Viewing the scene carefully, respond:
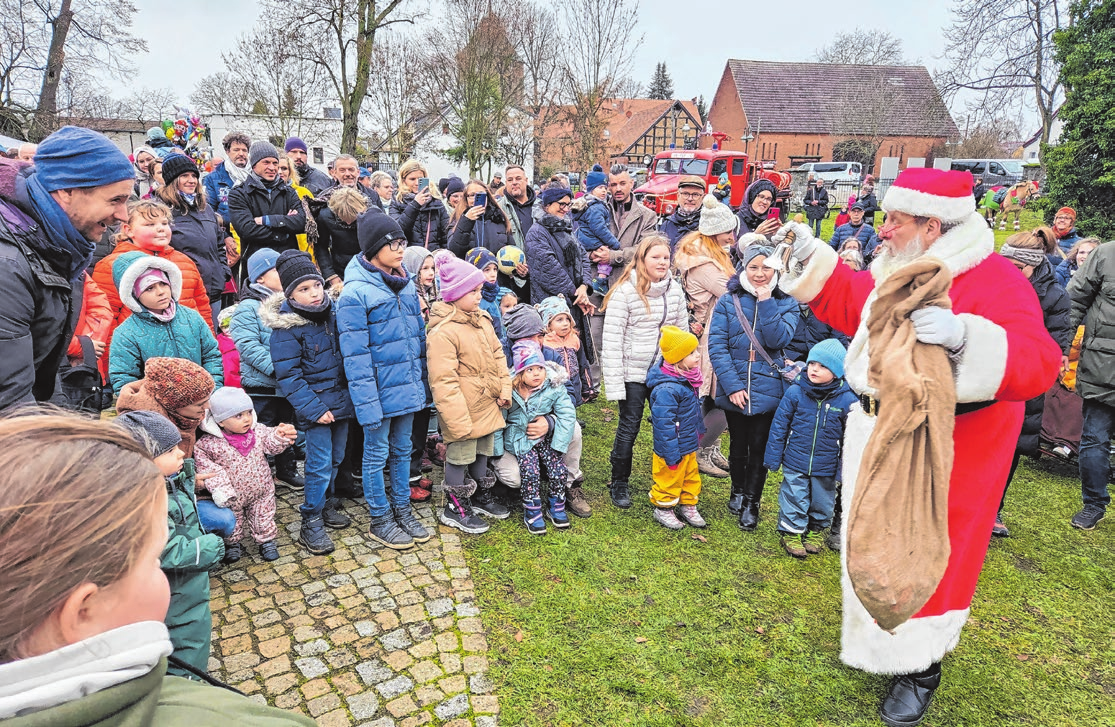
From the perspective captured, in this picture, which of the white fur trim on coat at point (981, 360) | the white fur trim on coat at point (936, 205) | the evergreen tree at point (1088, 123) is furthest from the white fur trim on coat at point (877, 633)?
the evergreen tree at point (1088, 123)

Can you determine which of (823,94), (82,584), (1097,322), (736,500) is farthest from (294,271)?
(823,94)

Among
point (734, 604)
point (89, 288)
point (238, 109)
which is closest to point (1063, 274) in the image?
point (734, 604)

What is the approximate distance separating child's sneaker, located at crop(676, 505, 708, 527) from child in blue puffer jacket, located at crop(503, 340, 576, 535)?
33.8 inches

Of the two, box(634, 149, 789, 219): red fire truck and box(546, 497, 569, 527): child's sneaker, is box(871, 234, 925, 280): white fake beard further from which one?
box(634, 149, 789, 219): red fire truck

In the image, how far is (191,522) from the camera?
2801mm

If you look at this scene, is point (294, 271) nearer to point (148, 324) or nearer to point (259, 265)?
point (148, 324)

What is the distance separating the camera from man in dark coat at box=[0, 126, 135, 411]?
2027 mm

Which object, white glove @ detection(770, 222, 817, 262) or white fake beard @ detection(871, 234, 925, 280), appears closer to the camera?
white fake beard @ detection(871, 234, 925, 280)

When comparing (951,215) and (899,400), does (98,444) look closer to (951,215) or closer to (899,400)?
(899,400)

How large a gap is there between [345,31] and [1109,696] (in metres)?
20.2

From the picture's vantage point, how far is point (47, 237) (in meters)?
2.21

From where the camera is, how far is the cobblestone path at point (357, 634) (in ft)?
9.59

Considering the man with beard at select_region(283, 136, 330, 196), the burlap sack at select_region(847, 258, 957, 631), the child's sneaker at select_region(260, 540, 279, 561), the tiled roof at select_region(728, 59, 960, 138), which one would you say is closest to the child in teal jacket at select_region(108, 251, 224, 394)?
the child's sneaker at select_region(260, 540, 279, 561)

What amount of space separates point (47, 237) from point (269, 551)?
2.45 metres
